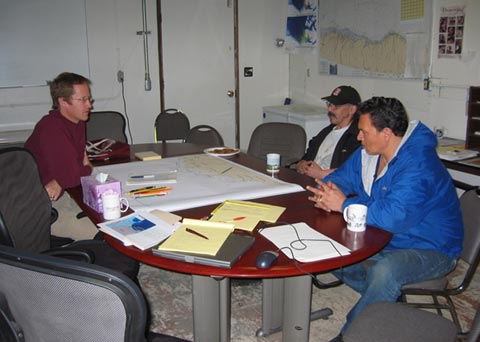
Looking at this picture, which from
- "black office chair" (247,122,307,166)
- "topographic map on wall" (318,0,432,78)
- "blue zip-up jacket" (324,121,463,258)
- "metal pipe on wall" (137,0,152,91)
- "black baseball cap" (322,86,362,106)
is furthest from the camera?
"metal pipe on wall" (137,0,152,91)

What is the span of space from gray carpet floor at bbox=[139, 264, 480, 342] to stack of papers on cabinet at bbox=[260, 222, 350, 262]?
33.2 inches

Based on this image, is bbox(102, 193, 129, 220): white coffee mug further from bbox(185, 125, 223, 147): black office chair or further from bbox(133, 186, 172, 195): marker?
bbox(185, 125, 223, 147): black office chair

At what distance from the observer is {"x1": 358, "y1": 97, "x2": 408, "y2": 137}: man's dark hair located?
6.56ft

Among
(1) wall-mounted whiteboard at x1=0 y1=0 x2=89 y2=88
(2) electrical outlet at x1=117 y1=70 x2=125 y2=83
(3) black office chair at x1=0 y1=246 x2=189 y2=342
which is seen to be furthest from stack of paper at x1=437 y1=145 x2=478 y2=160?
(1) wall-mounted whiteboard at x1=0 y1=0 x2=89 y2=88

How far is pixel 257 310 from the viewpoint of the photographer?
2.65m

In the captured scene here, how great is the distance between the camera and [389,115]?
2.00 m

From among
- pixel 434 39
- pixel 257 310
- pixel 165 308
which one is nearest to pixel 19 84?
pixel 165 308

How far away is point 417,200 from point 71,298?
4.34 ft

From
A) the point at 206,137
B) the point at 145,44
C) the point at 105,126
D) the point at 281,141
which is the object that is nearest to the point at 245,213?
the point at 281,141

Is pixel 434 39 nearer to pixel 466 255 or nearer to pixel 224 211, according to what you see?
pixel 466 255

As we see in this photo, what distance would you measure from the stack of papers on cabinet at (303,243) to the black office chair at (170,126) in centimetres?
269

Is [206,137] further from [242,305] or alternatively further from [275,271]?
[275,271]

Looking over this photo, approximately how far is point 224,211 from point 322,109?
364 cm

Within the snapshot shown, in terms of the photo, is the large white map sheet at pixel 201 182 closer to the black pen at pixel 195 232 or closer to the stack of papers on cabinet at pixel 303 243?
the black pen at pixel 195 232
